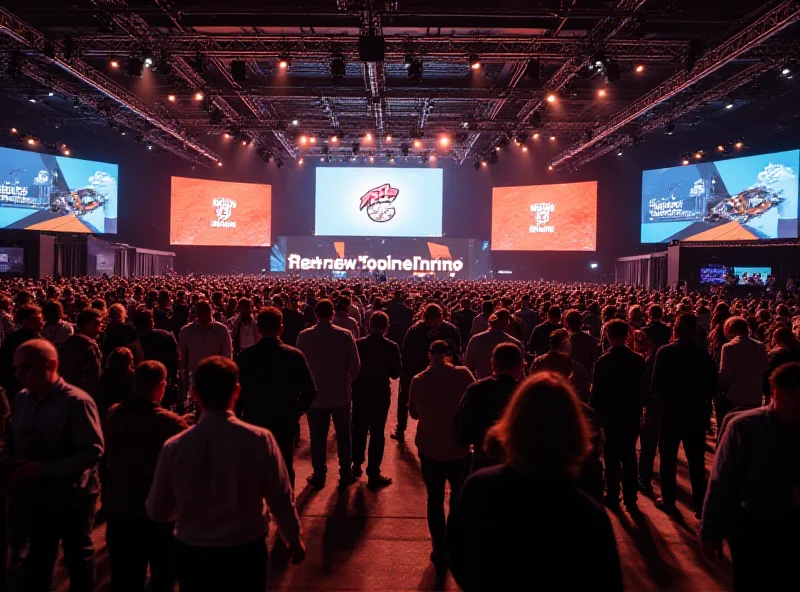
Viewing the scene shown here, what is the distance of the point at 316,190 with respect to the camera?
4050 centimetres

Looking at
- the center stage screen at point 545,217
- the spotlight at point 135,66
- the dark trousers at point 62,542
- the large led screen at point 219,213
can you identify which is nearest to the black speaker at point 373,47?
the spotlight at point 135,66

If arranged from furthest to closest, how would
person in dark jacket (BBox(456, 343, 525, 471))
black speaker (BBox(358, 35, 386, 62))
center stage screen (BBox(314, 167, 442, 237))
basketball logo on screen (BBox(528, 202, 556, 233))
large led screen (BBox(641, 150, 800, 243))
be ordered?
center stage screen (BBox(314, 167, 442, 237)) < basketball logo on screen (BBox(528, 202, 556, 233)) < large led screen (BBox(641, 150, 800, 243)) < black speaker (BBox(358, 35, 386, 62)) < person in dark jacket (BBox(456, 343, 525, 471))

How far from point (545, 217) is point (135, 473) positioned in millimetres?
36971

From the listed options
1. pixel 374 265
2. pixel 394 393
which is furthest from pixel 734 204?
pixel 394 393

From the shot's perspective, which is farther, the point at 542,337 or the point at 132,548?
the point at 542,337

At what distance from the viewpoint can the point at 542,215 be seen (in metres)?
38.4

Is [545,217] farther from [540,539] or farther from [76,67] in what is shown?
[540,539]

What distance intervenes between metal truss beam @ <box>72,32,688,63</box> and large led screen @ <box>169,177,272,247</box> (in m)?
20.1

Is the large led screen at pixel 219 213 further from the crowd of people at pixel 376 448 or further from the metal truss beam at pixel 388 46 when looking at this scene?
the crowd of people at pixel 376 448

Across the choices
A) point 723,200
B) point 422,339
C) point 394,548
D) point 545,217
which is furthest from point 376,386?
point 545,217

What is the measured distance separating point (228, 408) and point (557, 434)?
4.60 ft

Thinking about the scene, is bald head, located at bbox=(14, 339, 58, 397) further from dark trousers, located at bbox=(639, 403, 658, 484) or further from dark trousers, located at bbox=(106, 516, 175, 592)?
dark trousers, located at bbox=(639, 403, 658, 484)

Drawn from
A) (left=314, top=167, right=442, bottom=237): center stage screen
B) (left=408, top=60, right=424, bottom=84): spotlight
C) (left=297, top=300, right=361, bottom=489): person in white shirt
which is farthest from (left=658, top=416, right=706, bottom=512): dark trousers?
(left=314, top=167, right=442, bottom=237): center stage screen

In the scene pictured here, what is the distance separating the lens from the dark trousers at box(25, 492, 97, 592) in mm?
3287
